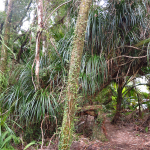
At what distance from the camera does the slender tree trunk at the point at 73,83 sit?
1465 millimetres

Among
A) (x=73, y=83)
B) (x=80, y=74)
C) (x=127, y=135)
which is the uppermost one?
(x=80, y=74)

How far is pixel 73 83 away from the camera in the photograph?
1574 mm

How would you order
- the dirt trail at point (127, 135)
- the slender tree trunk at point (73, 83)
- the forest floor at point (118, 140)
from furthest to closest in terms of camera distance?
the dirt trail at point (127, 135)
the forest floor at point (118, 140)
the slender tree trunk at point (73, 83)

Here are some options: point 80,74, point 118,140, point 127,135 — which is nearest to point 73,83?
point 80,74

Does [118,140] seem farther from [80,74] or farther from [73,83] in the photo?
[73,83]

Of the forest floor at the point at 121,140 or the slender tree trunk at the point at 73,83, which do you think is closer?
the slender tree trunk at the point at 73,83

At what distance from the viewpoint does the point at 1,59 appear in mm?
2627

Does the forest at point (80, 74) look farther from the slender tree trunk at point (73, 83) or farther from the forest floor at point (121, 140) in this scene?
the slender tree trunk at point (73, 83)

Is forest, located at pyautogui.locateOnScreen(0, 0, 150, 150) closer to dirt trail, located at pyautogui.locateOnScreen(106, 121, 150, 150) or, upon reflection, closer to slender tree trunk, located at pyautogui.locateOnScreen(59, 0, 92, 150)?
dirt trail, located at pyautogui.locateOnScreen(106, 121, 150, 150)

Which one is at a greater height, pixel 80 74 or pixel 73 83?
pixel 80 74

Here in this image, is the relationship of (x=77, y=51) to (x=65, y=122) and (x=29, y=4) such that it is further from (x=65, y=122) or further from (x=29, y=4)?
(x=29, y=4)

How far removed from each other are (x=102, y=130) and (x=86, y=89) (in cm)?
103

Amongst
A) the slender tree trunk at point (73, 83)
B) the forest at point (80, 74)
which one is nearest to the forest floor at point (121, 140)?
the forest at point (80, 74)

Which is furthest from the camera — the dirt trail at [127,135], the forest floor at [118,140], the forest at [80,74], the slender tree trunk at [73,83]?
the dirt trail at [127,135]
